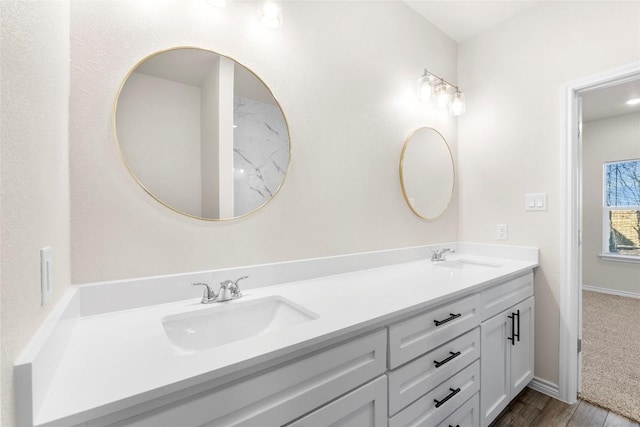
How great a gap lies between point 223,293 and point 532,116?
7.28 feet

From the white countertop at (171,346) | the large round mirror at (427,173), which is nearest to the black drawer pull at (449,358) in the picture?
the white countertop at (171,346)

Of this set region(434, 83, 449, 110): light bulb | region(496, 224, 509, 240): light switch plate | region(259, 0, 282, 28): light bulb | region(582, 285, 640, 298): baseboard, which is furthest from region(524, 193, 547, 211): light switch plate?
region(582, 285, 640, 298): baseboard

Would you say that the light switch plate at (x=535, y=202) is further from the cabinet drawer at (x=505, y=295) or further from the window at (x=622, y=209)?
the window at (x=622, y=209)

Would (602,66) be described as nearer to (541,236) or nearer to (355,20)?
(541,236)

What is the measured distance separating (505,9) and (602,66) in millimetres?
734

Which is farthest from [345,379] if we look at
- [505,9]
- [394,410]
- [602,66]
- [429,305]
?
[505,9]

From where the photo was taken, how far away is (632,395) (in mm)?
1789

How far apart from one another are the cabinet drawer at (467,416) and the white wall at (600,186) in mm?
4045

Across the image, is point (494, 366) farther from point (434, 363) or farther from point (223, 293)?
point (223, 293)

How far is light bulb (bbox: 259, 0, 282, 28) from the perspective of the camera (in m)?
1.27

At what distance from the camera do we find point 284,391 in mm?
768

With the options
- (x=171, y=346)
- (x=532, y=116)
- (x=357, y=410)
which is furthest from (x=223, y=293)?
(x=532, y=116)

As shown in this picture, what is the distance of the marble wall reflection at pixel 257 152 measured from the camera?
127 cm

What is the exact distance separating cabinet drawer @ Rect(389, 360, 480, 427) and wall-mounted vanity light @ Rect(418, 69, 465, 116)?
5.54 feet
